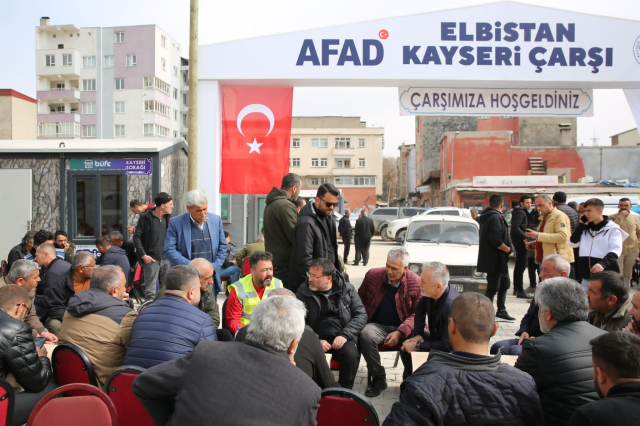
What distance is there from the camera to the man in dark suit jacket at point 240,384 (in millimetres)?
1881

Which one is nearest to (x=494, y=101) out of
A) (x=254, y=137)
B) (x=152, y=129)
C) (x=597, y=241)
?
(x=597, y=241)

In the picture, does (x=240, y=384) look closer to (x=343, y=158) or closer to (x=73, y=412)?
(x=73, y=412)

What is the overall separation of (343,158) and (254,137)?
53494mm

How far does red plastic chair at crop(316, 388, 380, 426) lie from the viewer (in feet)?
7.54

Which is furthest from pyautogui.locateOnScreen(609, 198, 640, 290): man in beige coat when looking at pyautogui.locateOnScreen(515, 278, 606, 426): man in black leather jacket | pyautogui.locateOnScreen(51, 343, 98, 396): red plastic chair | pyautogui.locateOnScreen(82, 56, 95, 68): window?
pyautogui.locateOnScreen(82, 56, 95, 68): window

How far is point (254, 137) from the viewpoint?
8.14 metres

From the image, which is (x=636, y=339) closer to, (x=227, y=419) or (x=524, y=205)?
(x=227, y=419)

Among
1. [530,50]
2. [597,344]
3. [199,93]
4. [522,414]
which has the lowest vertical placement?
[522,414]

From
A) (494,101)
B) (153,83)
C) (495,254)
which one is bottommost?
(495,254)

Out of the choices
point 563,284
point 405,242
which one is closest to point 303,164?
point 405,242

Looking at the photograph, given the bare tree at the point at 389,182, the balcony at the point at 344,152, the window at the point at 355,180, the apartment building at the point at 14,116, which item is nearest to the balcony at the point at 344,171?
the window at the point at 355,180

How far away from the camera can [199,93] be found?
8000 millimetres

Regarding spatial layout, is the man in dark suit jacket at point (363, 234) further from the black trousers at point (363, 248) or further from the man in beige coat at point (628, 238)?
the man in beige coat at point (628, 238)

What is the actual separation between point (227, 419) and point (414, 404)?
81cm
